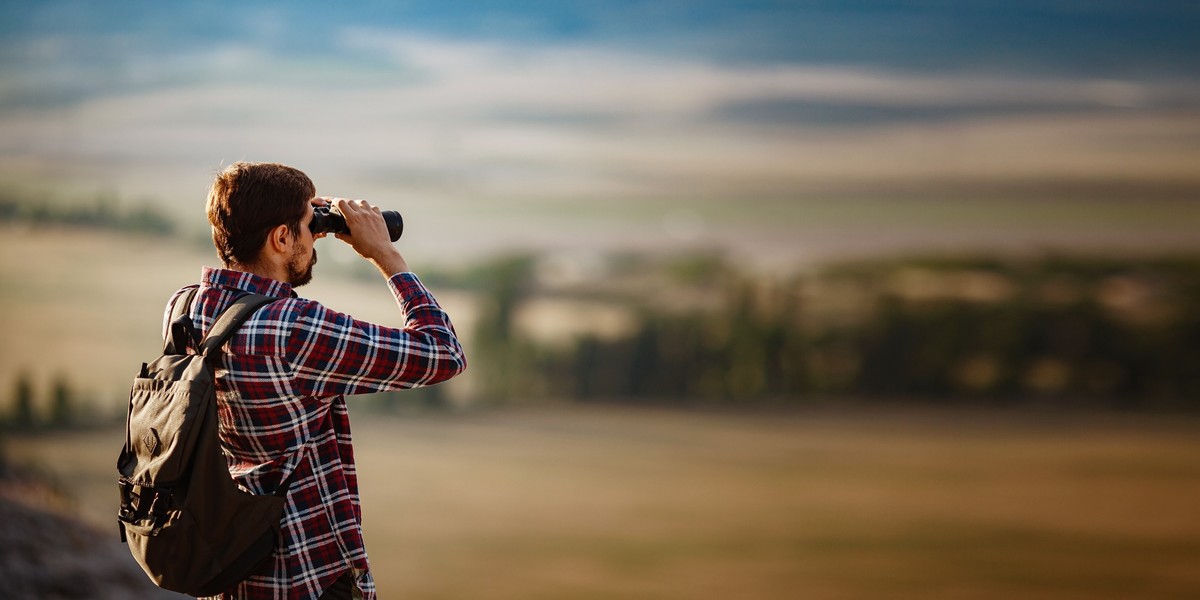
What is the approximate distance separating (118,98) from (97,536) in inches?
73.8

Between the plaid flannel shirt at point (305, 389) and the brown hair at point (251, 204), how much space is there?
5cm

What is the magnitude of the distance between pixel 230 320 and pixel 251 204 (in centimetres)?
15

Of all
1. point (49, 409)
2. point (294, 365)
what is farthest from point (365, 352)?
point (49, 409)

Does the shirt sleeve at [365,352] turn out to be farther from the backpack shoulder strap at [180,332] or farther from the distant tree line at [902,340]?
the distant tree line at [902,340]

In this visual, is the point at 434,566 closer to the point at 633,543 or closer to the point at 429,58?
the point at 633,543

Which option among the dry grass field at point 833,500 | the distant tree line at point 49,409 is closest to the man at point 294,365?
the dry grass field at point 833,500

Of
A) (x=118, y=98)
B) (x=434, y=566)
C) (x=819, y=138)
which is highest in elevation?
(x=118, y=98)

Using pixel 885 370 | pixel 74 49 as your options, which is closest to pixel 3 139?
pixel 74 49

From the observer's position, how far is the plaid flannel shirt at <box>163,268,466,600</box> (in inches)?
46.3

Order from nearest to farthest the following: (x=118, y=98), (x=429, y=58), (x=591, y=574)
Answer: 1. (x=591, y=574)
2. (x=429, y=58)
3. (x=118, y=98)

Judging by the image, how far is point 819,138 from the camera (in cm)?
340

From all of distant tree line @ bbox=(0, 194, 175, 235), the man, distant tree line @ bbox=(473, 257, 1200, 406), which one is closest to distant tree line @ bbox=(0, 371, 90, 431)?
distant tree line @ bbox=(0, 194, 175, 235)

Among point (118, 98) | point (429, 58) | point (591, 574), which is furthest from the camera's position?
point (118, 98)

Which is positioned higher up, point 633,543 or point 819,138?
point 819,138
